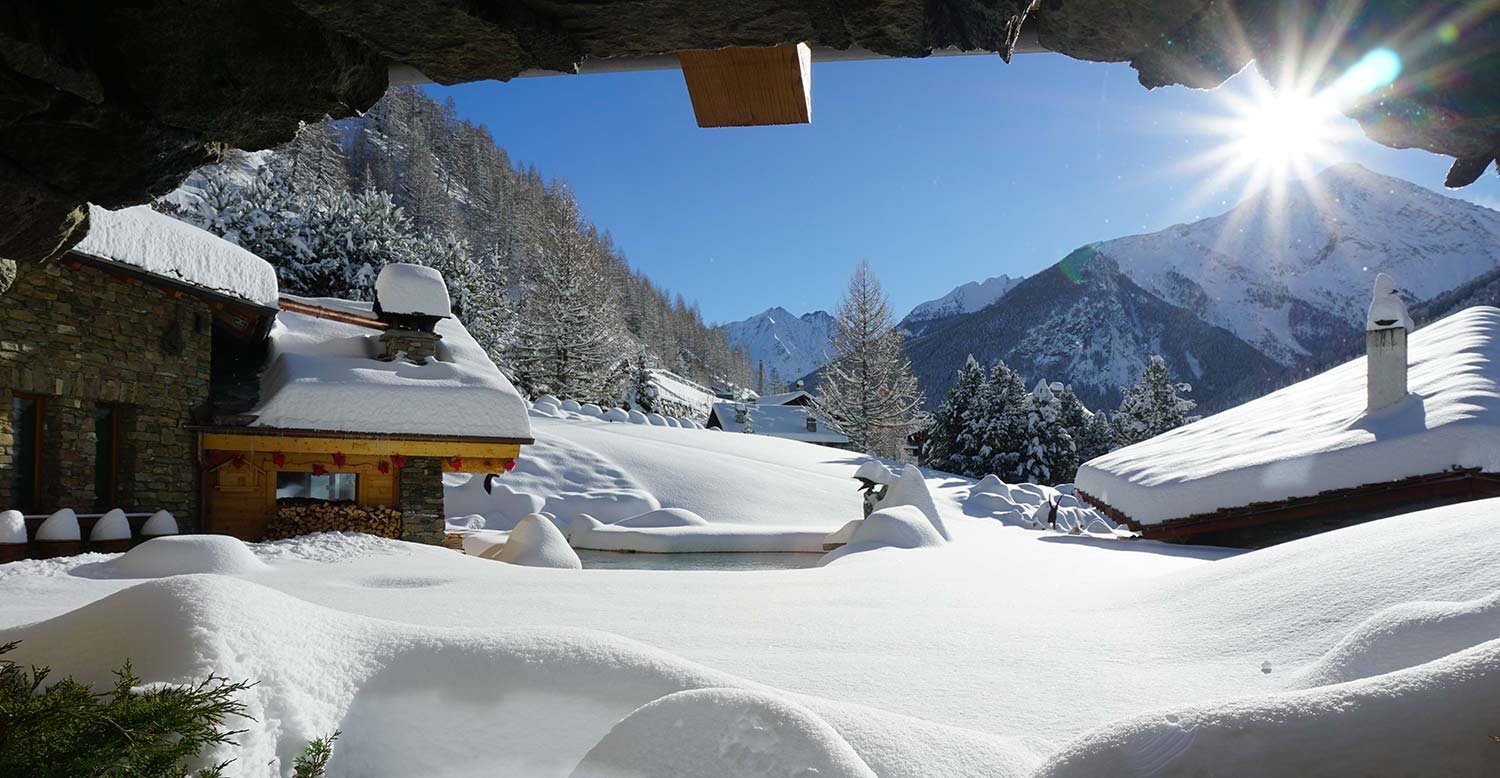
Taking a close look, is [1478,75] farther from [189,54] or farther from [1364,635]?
[189,54]

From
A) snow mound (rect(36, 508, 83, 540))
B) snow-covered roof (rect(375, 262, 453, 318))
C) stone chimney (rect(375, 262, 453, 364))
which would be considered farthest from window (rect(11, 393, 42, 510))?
snow-covered roof (rect(375, 262, 453, 318))

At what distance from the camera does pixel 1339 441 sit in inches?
387

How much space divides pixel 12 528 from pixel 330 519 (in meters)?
3.78

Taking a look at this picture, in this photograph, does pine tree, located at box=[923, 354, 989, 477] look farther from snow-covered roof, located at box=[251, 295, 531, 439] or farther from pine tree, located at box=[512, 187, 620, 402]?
Answer: snow-covered roof, located at box=[251, 295, 531, 439]

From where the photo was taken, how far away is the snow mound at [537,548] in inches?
438

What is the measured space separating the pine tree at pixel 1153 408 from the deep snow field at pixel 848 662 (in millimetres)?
30075

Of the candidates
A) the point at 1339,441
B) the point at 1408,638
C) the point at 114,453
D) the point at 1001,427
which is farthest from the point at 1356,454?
the point at 1001,427

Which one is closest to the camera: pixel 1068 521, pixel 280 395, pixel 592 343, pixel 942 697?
pixel 942 697

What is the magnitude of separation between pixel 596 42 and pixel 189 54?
1184 mm

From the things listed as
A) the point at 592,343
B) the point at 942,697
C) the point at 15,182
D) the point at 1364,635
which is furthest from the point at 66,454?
the point at 592,343

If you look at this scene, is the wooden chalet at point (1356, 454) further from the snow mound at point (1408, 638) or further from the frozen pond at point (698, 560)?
the snow mound at point (1408, 638)

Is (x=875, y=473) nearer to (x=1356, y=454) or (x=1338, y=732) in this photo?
(x=1356, y=454)

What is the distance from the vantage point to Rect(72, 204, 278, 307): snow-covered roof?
357 inches

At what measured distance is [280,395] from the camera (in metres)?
10.9
